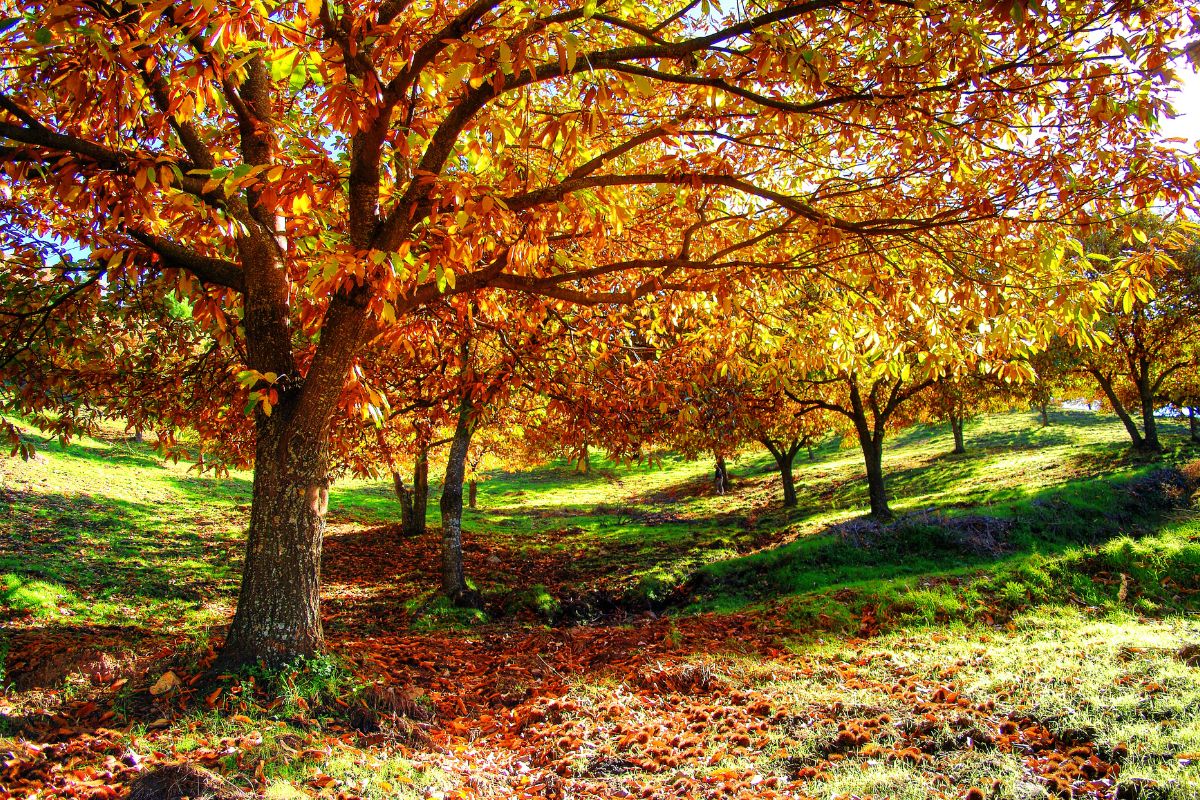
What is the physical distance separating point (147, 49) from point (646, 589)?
36.6ft

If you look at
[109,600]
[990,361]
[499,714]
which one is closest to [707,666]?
[499,714]

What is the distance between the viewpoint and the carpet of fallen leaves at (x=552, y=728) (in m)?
3.87

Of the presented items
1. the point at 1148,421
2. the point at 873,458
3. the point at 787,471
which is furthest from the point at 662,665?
the point at 1148,421

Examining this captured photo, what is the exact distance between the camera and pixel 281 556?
17.6 ft

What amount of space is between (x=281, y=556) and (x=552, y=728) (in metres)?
2.80

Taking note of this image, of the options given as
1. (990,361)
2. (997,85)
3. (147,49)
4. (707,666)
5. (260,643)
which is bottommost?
(707,666)

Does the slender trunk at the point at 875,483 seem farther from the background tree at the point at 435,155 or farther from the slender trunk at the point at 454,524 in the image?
the background tree at the point at 435,155

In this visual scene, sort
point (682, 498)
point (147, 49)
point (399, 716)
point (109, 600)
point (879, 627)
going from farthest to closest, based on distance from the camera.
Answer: point (682, 498) < point (109, 600) < point (879, 627) < point (399, 716) < point (147, 49)

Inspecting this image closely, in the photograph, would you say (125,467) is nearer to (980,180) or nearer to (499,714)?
(499,714)

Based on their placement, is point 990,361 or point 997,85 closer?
point 997,85

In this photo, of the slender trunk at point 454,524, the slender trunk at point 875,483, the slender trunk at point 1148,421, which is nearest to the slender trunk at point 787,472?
the slender trunk at point 875,483

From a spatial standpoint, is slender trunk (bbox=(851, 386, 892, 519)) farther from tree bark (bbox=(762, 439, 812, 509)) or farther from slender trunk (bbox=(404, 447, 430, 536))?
slender trunk (bbox=(404, 447, 430, 536))

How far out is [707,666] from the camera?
21.1 ft

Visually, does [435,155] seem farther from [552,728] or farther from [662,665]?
[662,665]
